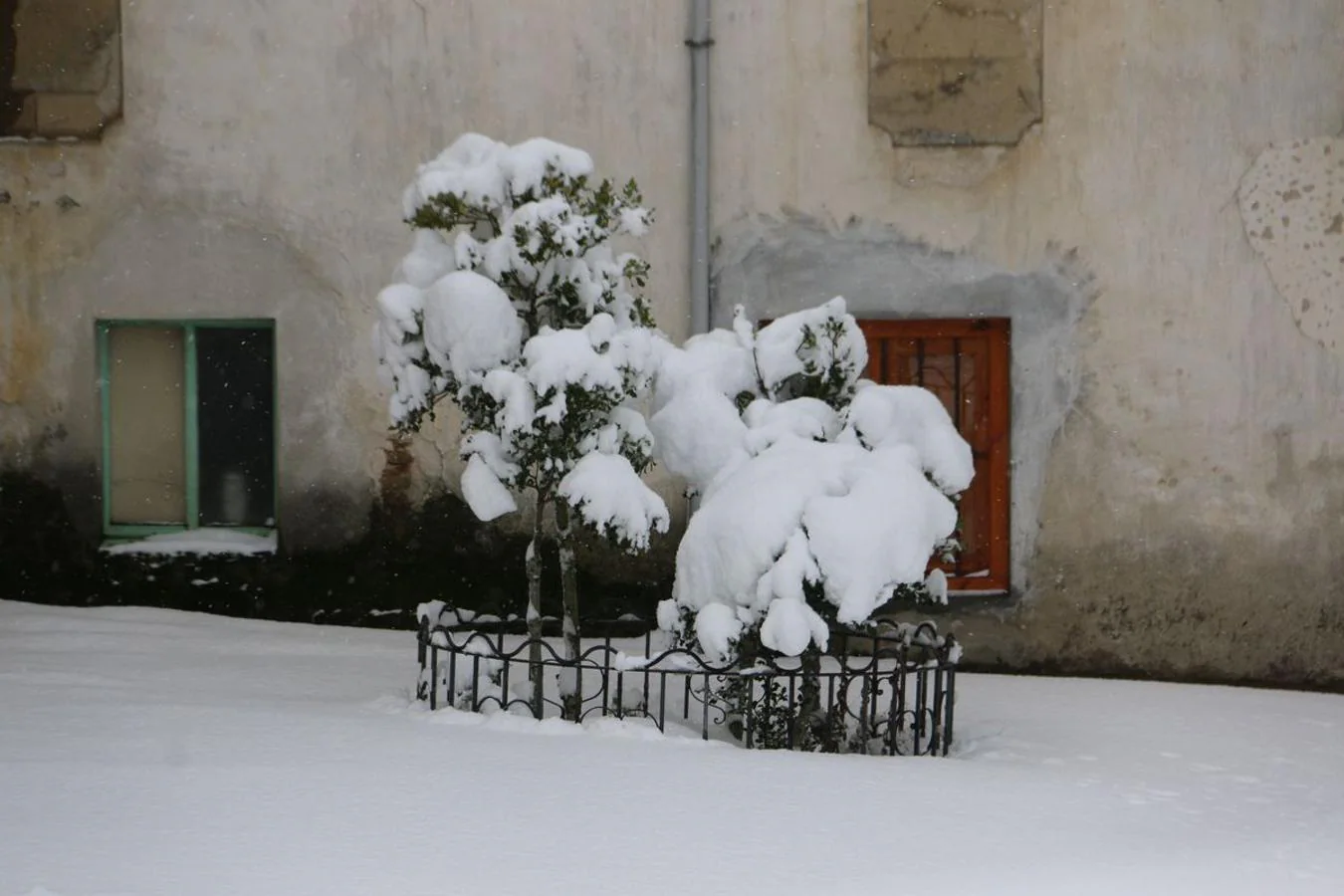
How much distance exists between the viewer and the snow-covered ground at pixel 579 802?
465 cm

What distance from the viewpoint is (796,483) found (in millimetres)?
→ 6316

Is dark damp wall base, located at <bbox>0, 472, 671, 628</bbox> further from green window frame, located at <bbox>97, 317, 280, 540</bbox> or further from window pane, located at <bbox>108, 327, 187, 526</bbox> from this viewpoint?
window pane, located at <bbox>108, 327, 187, 526</bbox>

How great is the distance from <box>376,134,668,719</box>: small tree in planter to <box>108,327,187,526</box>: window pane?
3133mm

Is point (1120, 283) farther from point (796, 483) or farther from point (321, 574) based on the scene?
point (321, 574)

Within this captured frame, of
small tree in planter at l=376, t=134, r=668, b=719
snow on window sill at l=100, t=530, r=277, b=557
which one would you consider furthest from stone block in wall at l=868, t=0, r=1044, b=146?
snow on window sill at l=100, t=530, r=277, b=557

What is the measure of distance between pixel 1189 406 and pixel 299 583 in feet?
16.9

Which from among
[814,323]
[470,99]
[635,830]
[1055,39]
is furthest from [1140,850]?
[470,99]

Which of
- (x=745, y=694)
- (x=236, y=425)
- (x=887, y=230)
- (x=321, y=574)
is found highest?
(x=887, y=230)

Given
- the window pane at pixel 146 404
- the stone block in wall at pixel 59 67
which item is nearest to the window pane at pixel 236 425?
the window pane at pixel 146 404

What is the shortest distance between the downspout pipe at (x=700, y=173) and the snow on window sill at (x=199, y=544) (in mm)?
2805

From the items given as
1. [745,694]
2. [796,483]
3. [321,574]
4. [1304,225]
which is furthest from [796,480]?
[1304,225]

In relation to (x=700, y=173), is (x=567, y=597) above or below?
below

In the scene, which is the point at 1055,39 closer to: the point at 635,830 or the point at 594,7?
the point at 594,7

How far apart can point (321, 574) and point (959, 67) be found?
4.60 meters
